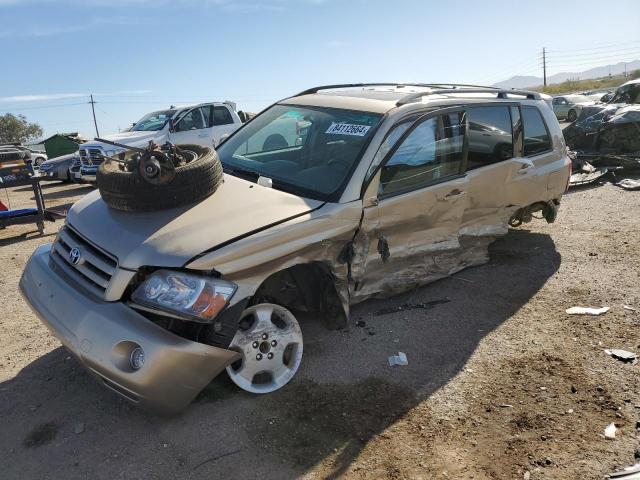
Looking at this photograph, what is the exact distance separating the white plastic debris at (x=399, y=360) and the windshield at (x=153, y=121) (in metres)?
10.3

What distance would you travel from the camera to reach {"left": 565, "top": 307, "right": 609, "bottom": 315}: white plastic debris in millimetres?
4410

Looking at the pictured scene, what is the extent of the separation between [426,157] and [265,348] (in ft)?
6.62

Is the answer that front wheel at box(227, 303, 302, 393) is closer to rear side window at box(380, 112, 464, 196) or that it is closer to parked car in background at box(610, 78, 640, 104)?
rear side window at box(380, 112, 464, 196)

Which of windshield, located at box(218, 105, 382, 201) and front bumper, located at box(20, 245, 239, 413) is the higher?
windshield, located at box(218, 105, 382, 201)

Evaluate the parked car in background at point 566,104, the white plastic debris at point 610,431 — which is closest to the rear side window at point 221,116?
the white plastic debris at point 610,431

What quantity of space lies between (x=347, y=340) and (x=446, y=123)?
1.97 metres

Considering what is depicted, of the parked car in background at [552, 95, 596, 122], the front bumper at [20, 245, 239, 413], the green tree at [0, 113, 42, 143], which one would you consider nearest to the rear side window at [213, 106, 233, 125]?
the front bumper at [20, 245, 239, 413]

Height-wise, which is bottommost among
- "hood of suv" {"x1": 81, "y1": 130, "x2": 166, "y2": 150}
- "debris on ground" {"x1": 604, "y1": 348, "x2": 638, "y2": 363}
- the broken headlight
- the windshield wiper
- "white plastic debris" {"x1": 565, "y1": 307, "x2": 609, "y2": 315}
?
"debris on ground" {"x1": 604, "y1": 348, "x2": 638, "y2": 363}

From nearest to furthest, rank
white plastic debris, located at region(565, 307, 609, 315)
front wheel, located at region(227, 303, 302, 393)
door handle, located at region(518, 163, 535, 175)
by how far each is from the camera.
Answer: front wheel, located at region(227, 303, 302, 393) → white plastic debris, located at region(565, 307, 609, 315) → door handle, located at region(518, 163, 535, 175)

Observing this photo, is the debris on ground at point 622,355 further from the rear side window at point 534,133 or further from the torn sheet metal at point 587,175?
the torn sheet metal at point 587,175

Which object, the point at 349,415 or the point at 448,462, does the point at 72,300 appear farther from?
the point at 448,462

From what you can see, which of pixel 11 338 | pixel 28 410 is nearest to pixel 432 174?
pixel 28 410

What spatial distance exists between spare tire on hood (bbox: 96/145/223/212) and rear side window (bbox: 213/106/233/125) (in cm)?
935

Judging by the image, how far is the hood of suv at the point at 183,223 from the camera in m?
2.86
